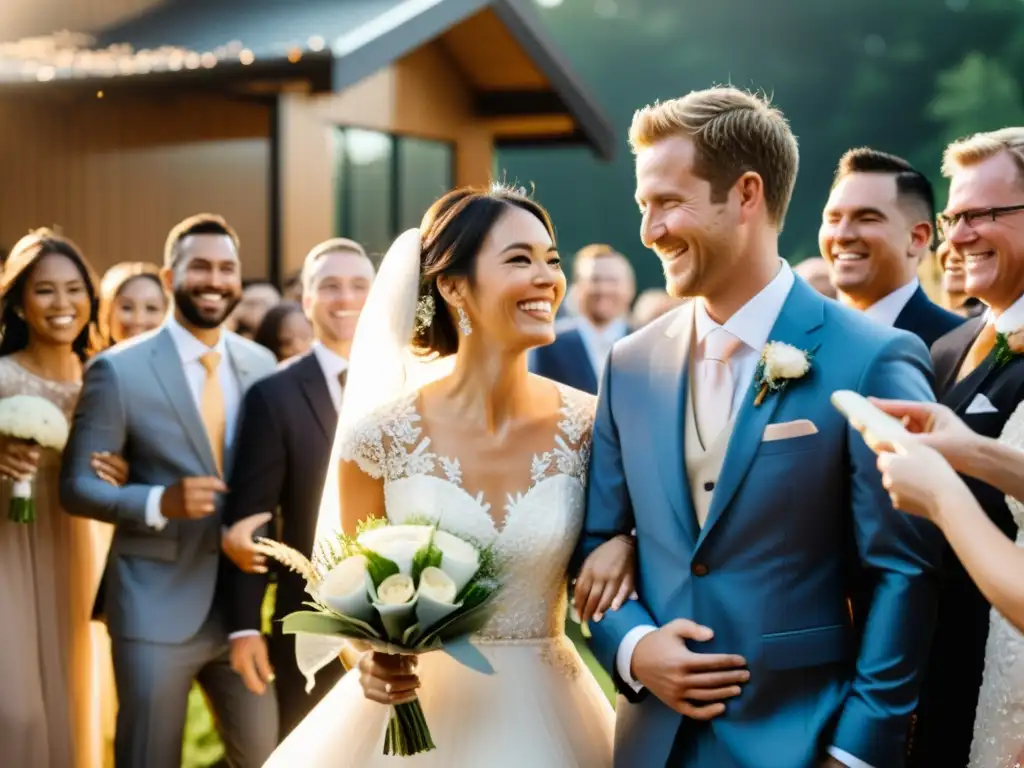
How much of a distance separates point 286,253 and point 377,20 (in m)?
2.49

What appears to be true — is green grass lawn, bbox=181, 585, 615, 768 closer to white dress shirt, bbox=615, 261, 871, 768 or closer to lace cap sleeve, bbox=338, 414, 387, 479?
lace cap sleeve, bbox=338, 414, 387, 479

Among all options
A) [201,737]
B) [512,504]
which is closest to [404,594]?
[512,504]

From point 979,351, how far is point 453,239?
5.35 ft

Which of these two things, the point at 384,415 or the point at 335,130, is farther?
the point at 335,130

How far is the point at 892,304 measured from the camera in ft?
16.3

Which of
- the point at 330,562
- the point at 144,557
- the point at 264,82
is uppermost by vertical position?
the point at 264,82

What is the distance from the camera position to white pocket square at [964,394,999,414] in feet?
12.3

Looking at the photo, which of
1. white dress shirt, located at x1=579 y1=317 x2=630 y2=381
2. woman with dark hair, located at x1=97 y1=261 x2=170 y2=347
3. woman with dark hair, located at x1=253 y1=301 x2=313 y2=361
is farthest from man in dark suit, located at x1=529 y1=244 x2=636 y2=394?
woman with dark hair, located at x1=97 y1=261 x2=170 y2=347

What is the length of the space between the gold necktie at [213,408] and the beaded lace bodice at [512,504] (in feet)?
5.92

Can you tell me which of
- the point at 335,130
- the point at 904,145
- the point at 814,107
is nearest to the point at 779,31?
the point at 814,107

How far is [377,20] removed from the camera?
43.4 feet

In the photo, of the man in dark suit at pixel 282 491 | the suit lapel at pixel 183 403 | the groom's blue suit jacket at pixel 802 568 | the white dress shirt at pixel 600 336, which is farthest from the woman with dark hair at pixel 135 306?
the groom's blue suit jacket at pixel 802 568

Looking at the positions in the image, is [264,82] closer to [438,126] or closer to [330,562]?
[438,126]

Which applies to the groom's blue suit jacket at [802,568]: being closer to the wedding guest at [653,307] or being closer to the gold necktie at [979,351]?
the gold necktie at [979,351]
